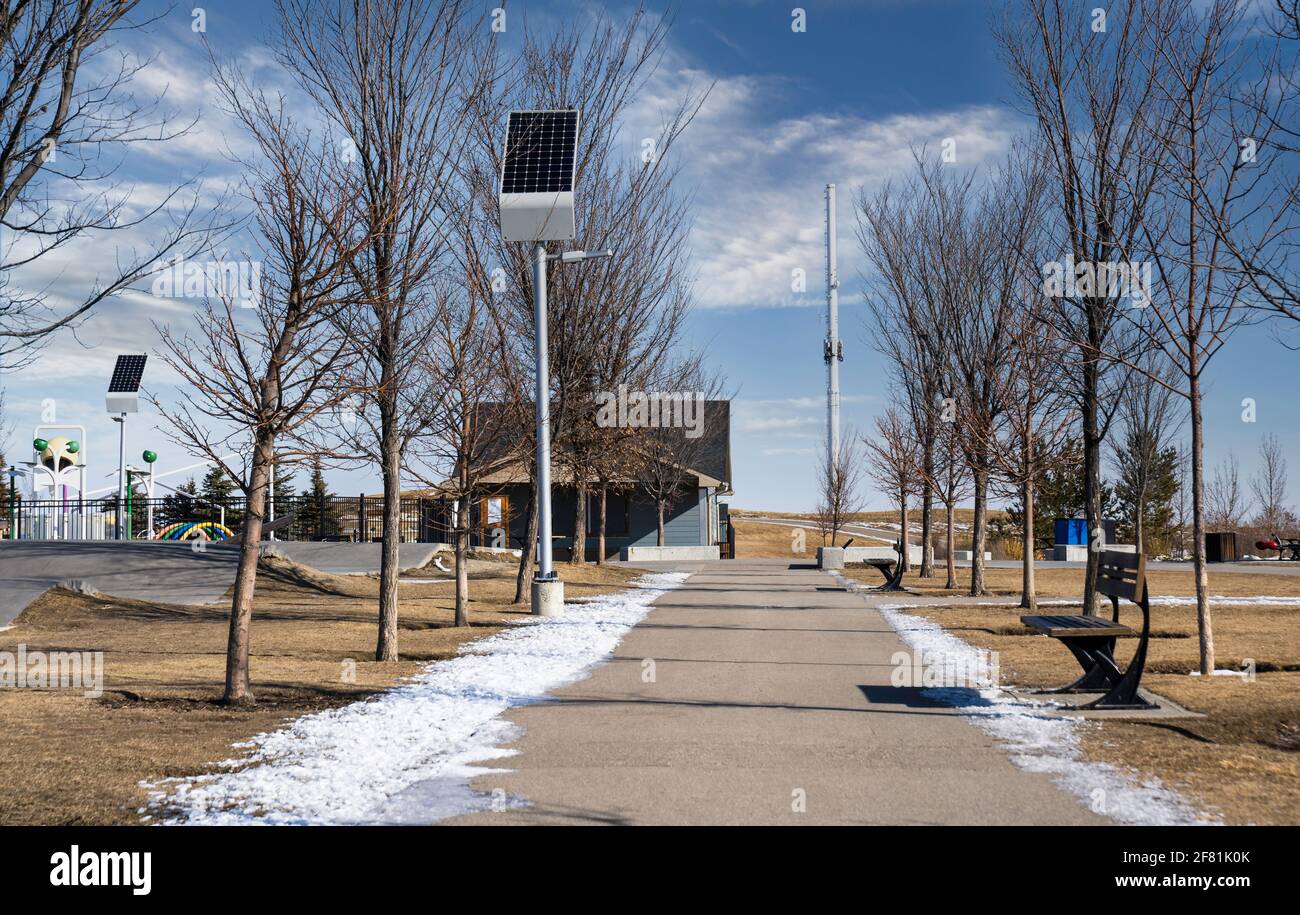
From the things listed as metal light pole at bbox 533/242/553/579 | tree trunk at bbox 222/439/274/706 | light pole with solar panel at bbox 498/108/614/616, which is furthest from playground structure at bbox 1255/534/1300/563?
tree trunk at bbox 222/439/274/706

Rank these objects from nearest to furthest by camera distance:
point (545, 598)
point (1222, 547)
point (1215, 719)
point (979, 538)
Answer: point (1215, 719) → point (545, 598) → point (979, 538) → point (1222, 547)

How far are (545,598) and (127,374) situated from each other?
23.4 metres

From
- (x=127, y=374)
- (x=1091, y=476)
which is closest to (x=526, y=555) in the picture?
(x=1091, y=476)

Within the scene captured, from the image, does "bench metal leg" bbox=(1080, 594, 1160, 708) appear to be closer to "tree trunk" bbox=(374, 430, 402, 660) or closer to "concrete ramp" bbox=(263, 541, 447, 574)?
"tree trunk" bbox=(374, 430, 402, 660)

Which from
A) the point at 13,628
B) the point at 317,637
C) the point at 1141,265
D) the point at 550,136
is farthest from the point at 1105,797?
the point at 13,628

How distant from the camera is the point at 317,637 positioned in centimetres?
1453

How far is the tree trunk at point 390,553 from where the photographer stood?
12.1 meters

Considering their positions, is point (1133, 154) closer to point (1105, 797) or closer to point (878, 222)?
point (1105, 797)

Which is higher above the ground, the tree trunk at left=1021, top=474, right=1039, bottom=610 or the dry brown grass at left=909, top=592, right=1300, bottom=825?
the tree trunk at left=1021, top=474, right=1039, bottom=610

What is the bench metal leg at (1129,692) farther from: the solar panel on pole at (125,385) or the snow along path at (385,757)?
the solar panel on pole at (125,385)

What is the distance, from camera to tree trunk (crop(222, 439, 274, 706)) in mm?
8727

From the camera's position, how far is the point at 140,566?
22.7 meters

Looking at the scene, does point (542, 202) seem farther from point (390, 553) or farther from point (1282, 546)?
point (1282, 546)

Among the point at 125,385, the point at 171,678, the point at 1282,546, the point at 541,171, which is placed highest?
the point at 541,171
